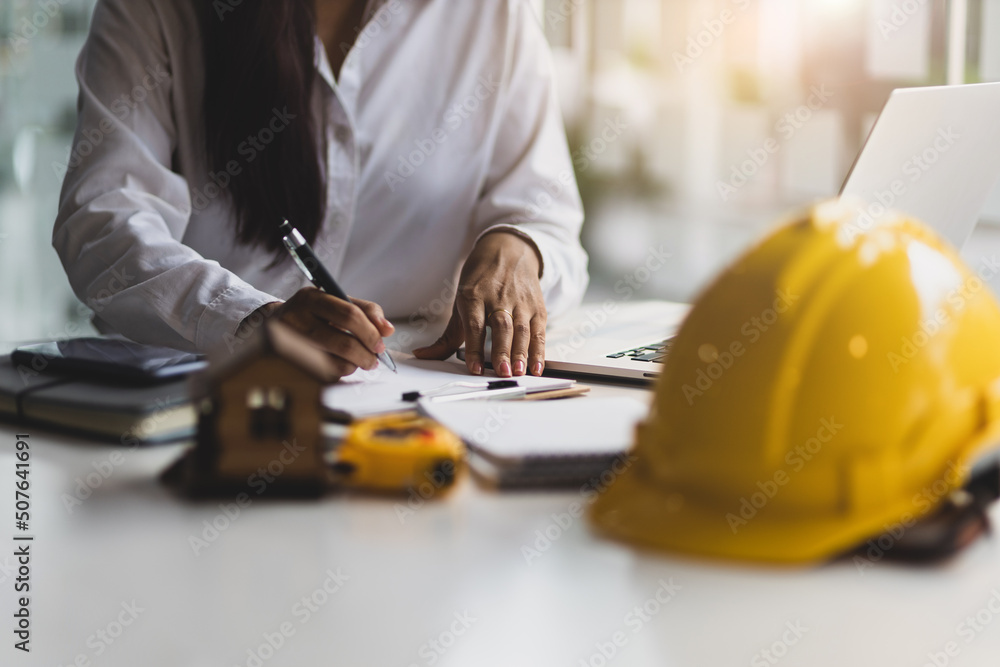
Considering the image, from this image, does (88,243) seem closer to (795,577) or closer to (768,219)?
(795,577)

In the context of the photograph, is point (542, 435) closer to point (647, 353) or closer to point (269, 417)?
point (269, 417)

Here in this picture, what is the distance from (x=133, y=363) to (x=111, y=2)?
29.1 inches

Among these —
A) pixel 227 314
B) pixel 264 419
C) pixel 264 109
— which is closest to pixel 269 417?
pixel 264 419

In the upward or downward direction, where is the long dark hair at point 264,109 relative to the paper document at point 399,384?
upward

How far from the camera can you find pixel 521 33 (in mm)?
1481

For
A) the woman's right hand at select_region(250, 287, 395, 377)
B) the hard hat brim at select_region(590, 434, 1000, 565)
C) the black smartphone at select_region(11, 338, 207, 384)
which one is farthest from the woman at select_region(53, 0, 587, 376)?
the hard hat brim at select_region(590, 434, 1000, 565)

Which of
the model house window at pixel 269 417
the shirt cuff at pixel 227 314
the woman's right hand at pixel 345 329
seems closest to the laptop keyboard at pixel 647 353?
the woman's right hand at pixel 345 329

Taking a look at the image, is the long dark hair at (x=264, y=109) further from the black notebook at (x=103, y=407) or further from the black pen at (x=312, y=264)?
the black notebook at (x=103, y=407)

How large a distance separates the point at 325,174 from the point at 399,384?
547mm

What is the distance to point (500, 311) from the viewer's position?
1.03 metres

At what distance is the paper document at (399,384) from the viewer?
765mm

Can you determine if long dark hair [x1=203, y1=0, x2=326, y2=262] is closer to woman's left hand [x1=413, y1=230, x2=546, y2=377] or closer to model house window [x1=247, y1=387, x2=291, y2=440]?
woman's left hand [x1=413, y1=230, x2=546, y2=377]

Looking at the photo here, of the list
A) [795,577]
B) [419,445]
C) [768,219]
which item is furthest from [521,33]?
[768,219]

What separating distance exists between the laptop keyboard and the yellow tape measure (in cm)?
43
